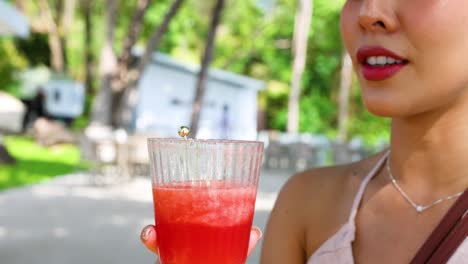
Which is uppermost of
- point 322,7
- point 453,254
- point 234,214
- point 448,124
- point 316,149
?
point 322,7

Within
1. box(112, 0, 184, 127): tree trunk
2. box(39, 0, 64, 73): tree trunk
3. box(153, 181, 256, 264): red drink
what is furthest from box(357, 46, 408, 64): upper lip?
box(39, 0, 64, 73): tree trunk

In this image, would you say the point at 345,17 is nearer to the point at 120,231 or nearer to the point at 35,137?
the point at 120,231

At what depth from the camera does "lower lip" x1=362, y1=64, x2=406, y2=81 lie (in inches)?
58.0

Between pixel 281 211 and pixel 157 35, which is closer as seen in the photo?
pixel 281 211

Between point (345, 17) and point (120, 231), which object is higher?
point (345, 17)

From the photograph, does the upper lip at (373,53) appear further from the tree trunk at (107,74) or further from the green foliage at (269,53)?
the green foliage at (269,53)

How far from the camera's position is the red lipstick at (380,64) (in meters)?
1.48

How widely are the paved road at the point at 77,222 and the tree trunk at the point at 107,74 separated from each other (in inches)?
196

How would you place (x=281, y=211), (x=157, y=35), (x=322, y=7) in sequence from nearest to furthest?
1. (x=281, y=211)
2. (x=157, y=35)
3. (x=322, y=7)

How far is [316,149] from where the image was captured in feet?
75.7

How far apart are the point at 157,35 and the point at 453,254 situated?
18.8 m

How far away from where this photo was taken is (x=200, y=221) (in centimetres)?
144

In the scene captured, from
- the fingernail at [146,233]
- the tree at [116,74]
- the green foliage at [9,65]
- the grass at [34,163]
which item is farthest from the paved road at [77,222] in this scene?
the green foliage at [9,65]

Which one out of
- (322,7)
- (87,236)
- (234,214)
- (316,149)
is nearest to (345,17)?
(234,214)
